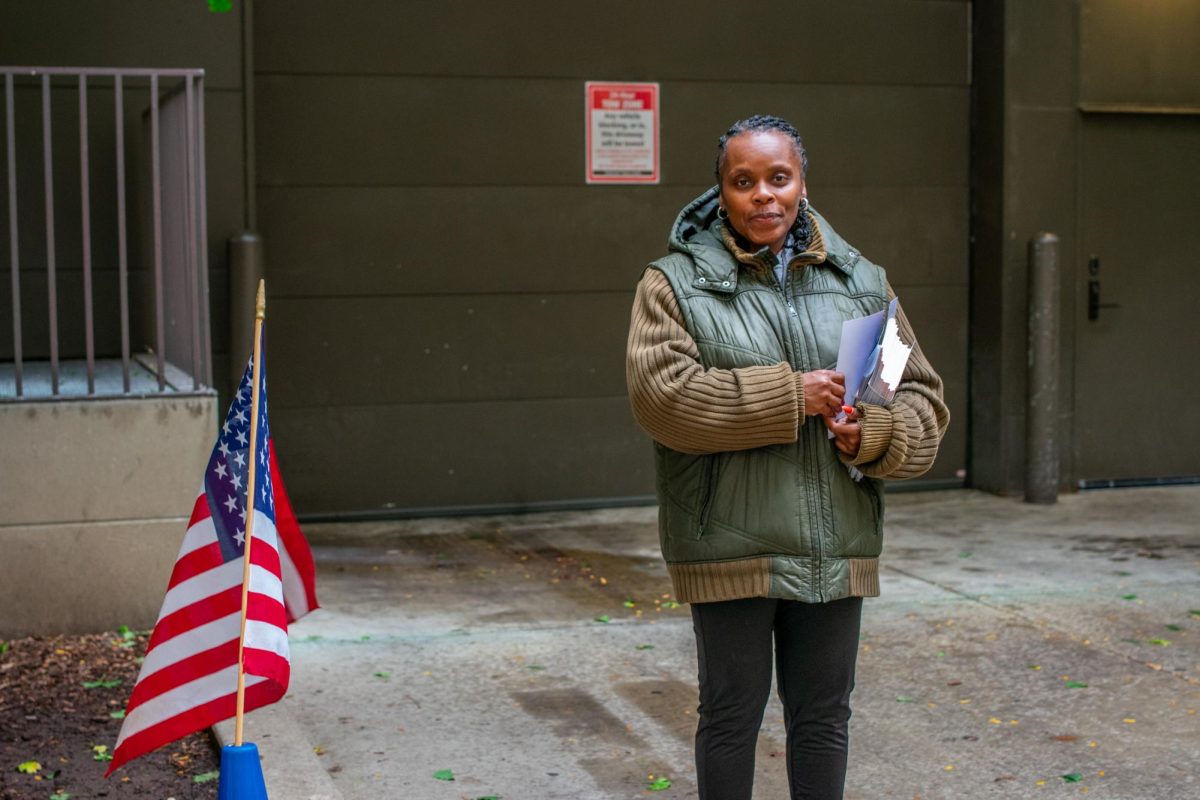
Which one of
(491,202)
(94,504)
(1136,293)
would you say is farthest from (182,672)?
(1136,293)

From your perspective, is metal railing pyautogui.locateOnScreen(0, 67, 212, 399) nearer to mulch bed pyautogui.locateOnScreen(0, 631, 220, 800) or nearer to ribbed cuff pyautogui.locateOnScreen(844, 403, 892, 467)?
mulch bed pyautogui.locateOnScreen(0, 631, 220, 800)

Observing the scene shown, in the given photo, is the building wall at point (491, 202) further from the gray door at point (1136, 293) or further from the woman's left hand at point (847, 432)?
the woman's left hand at point (847, 432)

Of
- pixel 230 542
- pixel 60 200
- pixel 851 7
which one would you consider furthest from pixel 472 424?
pixel 230 542

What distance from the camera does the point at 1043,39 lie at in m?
10.1

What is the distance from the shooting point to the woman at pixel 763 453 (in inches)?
142

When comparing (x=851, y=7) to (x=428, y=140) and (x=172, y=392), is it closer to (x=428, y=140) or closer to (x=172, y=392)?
(x=428, y=140)

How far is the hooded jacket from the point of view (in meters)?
3.57

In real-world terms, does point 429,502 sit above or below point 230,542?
below

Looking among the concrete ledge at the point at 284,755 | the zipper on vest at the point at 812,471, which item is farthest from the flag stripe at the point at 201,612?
the zipper on vest at the point at 812,471

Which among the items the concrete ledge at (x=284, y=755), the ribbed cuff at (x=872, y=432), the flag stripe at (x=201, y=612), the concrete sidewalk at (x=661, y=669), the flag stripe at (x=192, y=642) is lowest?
the concrete sidewalk at (x=661, y=669)

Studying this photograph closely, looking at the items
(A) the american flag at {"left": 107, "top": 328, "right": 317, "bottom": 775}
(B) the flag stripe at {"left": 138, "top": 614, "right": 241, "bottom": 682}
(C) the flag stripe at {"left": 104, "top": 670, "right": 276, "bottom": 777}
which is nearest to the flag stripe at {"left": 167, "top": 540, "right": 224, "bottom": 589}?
(A) the american flag at {"left": 107, "top": 328, "right": 317, "bottom": 775}

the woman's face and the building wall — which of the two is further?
the building wall

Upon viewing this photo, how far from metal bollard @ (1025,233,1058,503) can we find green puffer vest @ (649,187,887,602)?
6501 mm

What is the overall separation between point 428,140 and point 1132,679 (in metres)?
5.13
